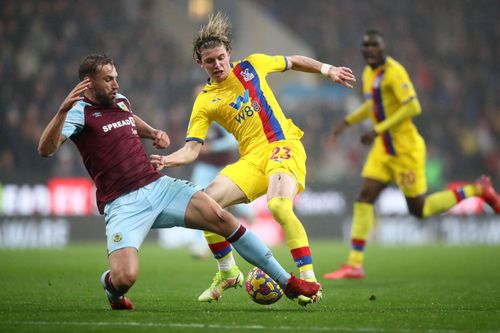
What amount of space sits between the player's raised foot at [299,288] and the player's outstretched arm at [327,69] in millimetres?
1717

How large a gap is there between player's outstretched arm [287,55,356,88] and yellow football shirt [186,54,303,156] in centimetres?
31

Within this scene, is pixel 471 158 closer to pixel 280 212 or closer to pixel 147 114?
pixel 147 114

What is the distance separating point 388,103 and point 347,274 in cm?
217

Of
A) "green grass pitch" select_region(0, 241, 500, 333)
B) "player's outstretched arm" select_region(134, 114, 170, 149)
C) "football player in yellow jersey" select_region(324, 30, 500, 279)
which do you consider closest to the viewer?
"green grass pitch" select_region(0, 241, 500, 333)

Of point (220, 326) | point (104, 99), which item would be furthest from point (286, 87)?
point (220, 326)

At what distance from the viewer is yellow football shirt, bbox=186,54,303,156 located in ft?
27.0

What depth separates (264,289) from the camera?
735 cm

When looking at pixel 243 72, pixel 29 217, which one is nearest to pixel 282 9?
pixel 29 217

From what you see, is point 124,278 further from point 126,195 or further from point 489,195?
point 489,195

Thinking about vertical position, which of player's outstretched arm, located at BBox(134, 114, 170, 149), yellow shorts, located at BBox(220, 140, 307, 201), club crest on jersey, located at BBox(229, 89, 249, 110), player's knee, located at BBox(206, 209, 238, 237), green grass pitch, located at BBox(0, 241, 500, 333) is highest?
club crest on jersey, located at BBox(229, 89, 249, 110)

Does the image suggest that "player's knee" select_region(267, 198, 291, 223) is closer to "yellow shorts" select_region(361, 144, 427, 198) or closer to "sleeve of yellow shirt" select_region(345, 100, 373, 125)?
"yellow shorts" select_region(361, 144, 427, 198)

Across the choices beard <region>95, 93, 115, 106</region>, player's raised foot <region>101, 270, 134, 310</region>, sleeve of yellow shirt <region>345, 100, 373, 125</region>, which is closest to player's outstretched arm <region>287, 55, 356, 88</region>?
beard <region>95, 93, 115, 106</region>

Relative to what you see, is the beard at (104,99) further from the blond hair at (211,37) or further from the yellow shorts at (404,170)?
the yellow shorts at (404,170)

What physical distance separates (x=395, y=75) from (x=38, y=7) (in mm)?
12323
